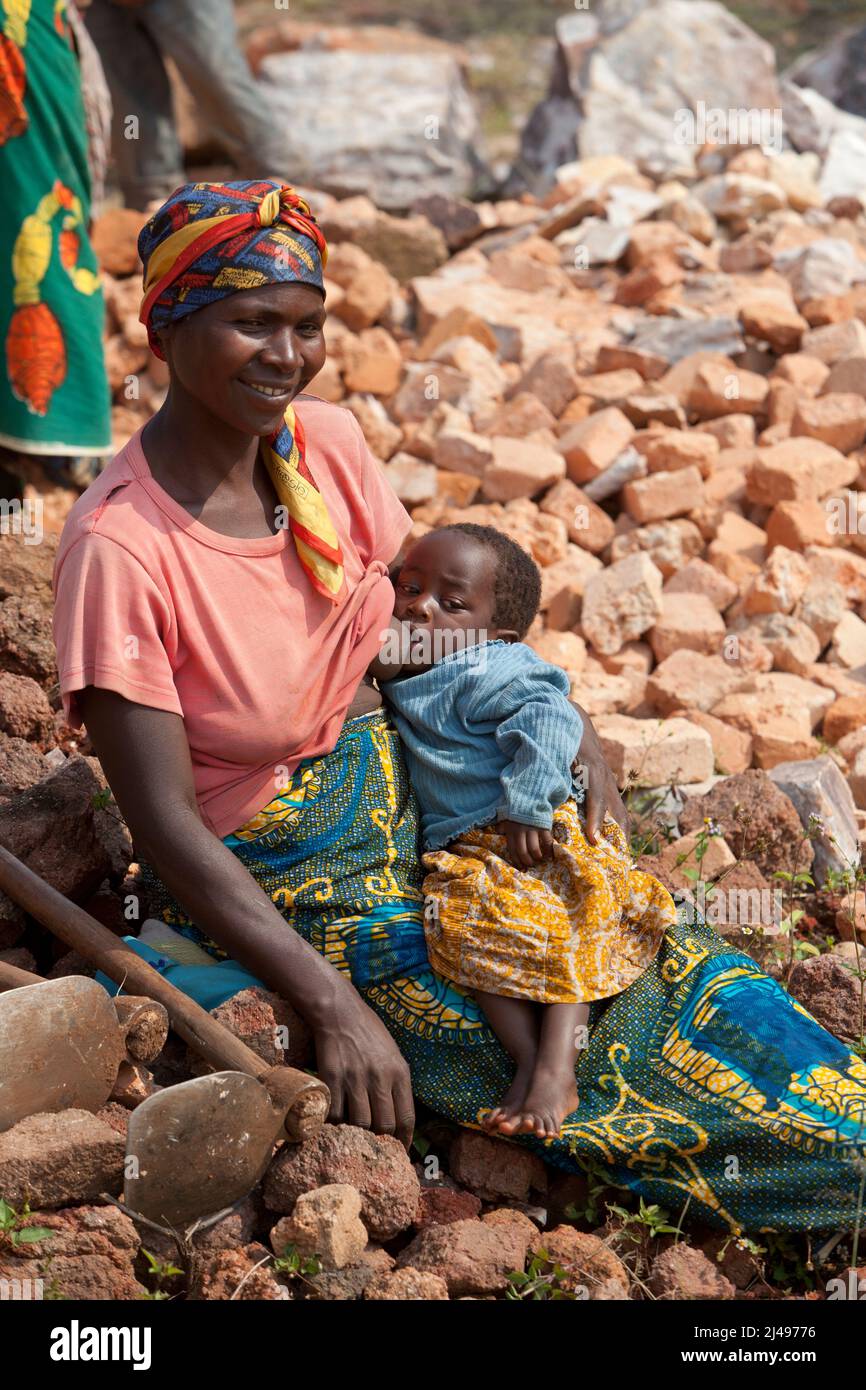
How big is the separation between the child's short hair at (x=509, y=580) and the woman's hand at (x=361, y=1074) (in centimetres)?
93

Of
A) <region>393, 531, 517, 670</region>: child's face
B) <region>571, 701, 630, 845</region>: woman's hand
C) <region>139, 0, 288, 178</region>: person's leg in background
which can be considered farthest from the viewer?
<region>139, 0, 288, 178</region>: person's leg in background

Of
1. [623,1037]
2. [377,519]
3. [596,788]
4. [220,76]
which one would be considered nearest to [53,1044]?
[623,1037]

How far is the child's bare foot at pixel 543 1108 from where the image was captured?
271 cm

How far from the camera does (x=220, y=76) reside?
25.9 ft

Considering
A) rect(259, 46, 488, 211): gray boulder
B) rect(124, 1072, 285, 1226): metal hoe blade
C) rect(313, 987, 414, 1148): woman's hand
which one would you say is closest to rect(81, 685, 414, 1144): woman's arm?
rect(313, 987, 414, 1148): woman's hand

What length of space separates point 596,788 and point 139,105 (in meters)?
6.08

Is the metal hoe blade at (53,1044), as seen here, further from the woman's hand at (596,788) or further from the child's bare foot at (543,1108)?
the woman's hand at (596,788)

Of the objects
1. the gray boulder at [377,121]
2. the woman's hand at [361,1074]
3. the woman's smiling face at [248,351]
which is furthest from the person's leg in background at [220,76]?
the woman's hand at [361,1074]

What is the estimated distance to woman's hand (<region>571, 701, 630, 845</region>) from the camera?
120 inches

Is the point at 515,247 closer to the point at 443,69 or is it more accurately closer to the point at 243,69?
the point at 243,69

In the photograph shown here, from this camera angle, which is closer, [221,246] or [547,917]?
[221,246]

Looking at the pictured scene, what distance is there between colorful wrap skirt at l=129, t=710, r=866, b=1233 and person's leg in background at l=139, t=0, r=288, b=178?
223 inches

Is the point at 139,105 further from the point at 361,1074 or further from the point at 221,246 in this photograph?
the point at 361,1074

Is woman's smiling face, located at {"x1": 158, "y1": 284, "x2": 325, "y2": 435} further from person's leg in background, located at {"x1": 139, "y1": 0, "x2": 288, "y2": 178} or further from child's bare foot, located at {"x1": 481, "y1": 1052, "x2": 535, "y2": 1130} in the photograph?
person's leg in background, located at {"x1": 139, "y1": 0, "x2": 288, "y2": 178}
